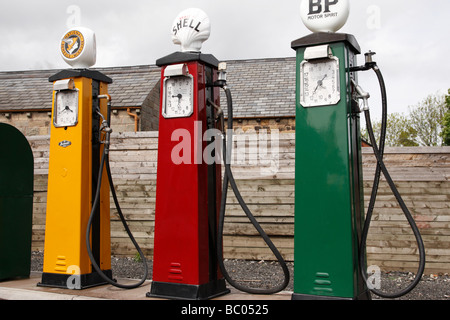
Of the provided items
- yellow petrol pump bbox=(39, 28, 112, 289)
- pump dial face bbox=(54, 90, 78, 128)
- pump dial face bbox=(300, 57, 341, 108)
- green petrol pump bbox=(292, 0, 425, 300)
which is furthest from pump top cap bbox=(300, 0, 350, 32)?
pump dial face bbox=(54, 90, 78, 128)

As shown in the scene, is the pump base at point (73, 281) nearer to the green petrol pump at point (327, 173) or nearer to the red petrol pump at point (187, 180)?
the red petrol pump at point (187, 180)

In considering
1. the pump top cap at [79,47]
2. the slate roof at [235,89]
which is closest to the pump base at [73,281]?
the pump top cap at [79,47]

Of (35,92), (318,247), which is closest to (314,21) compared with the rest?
(318,247)

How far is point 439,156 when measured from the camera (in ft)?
20.0

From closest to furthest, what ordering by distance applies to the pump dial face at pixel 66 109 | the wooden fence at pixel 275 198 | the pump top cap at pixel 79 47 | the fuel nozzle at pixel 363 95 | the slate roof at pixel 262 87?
the fuel nozzle at pixel 363 95, the pump dial face at pixel 66 109, the pump top cap at pixel 79 47, the wooden fence at pixel 275 198, the slate roof at pixel 262 87

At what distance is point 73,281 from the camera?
4344 mm

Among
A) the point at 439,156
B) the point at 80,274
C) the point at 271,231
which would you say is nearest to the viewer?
the point at 80,274

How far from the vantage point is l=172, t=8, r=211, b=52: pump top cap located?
4000 mm

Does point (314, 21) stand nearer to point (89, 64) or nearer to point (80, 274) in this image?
point (89, 64)

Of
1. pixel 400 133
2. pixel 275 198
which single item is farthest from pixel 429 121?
pixel 275 198

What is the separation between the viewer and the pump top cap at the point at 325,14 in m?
3.46

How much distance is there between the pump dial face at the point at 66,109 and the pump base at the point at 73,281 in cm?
143

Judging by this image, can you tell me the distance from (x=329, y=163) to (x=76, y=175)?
241 cm
